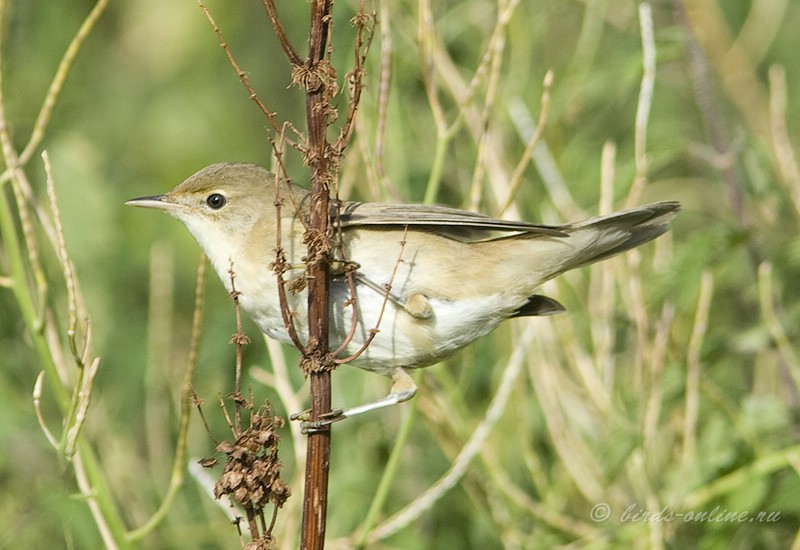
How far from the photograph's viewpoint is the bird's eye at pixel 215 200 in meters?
3.29

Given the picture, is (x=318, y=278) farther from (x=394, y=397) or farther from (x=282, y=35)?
(x=394, y=397)

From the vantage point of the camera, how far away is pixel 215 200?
330cm

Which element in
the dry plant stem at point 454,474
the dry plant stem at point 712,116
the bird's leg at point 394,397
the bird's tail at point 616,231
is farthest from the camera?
the dry plant stem at point 712,116

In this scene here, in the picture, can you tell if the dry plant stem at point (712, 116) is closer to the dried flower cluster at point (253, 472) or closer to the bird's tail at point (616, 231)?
the bird's tail at point (616, 231)

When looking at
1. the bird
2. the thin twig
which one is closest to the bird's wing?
the bird

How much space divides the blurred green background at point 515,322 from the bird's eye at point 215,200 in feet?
1.46

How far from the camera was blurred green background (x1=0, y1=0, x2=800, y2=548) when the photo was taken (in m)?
3.51

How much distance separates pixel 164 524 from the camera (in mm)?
4316

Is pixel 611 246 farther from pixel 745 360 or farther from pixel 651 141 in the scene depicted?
pixel 745 360

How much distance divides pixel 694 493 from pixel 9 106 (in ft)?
10.8

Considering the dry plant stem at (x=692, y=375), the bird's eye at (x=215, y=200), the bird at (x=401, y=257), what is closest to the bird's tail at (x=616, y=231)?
the bird at (x=401, y=257)

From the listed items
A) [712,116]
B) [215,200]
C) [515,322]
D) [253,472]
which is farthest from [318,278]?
[712,116]

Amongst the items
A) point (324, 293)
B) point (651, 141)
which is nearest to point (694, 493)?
point (651, 141)

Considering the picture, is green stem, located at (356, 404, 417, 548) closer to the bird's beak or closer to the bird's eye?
the bird's eye
